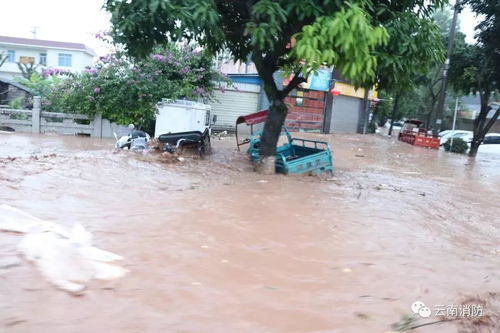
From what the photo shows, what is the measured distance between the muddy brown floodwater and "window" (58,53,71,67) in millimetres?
37264

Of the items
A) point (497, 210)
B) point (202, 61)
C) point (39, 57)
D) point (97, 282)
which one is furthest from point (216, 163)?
point (39, 57)

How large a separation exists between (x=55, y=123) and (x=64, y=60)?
30007 millimetres

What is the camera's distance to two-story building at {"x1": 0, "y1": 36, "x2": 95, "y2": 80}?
40.7m

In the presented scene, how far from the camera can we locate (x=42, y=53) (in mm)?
42125

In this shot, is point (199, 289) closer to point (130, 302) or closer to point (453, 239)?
point (130, 302)

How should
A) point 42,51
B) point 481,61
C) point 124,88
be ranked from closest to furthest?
point 124,88
point 481,61
point 42,51

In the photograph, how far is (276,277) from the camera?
12.2 ft

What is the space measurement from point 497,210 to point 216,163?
5455 mm

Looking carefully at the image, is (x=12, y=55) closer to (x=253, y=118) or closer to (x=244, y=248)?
(x=253, y=118)

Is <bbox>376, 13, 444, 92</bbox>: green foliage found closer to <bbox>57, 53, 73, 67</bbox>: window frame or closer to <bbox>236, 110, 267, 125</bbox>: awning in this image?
<bbox>236, 110, 267, 125</bbox>: awning

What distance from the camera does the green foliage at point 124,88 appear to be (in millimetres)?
15094

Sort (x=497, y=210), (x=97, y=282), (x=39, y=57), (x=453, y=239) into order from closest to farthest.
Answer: (x=97, y=282) → (x=453, y=239) → (x=497, y=210) → (x=39, y=57)

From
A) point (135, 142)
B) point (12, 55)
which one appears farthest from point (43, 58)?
point (135, 142)

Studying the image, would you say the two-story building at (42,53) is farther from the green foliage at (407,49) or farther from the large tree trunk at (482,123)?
the green foliage at (407,49)
